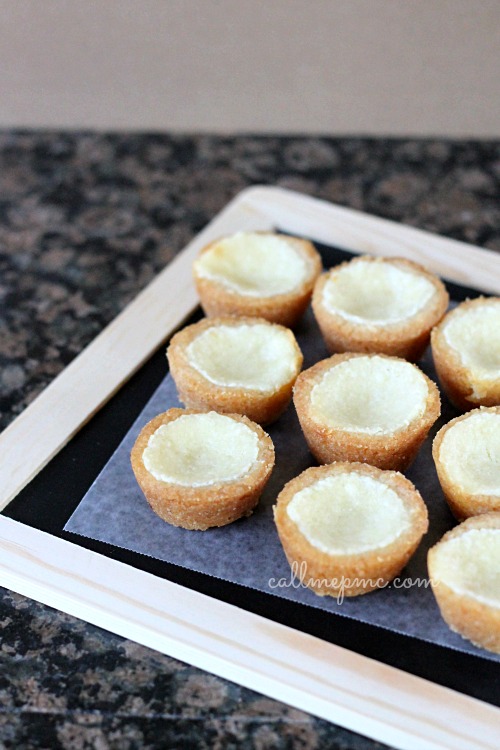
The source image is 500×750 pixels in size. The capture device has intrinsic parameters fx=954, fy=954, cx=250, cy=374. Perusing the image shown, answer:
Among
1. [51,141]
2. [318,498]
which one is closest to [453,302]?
[318,498]

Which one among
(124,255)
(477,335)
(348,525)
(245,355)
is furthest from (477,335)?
(124,255)

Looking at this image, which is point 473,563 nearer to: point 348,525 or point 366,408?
point 348,525

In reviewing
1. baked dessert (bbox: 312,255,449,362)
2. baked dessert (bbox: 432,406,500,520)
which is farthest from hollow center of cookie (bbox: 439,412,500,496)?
baked dessert (bbox: 312,255,449,362)

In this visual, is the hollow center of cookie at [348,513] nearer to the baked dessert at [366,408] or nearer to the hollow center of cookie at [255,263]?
the baked dessert at [366,408]

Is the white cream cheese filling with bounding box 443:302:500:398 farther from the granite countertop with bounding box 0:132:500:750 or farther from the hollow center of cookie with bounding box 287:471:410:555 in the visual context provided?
the granite countertop with bounding box 0:132:500:750

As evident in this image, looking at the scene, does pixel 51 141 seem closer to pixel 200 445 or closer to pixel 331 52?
pixel 331 52

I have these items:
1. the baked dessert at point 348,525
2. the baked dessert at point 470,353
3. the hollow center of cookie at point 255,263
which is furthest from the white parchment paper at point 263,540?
the hollow center of cookie at point 255,263
